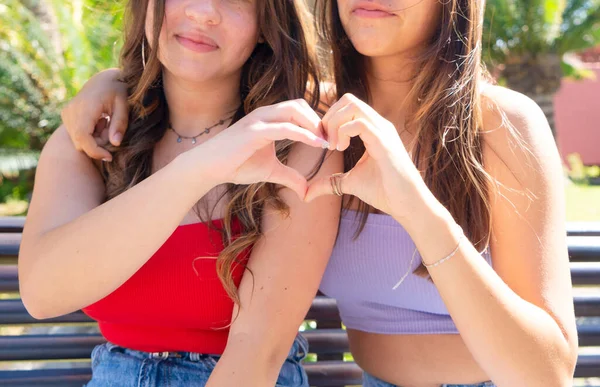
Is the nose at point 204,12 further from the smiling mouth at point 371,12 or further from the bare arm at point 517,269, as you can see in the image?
the bare arm at point 517,269

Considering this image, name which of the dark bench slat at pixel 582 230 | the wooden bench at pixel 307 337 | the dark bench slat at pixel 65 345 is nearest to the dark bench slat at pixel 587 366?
the wooden bench at pixel 307 337

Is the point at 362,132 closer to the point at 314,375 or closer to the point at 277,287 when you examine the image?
the point at 277,287

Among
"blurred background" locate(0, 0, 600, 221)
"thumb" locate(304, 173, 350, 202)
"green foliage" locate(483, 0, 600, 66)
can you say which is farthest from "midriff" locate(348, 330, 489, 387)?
"green foliage" locate(483, 0, 600, 66)

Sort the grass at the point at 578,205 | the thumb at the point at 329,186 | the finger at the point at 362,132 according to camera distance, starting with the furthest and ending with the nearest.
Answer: the grass at the point at 578,205 → the thumb at the point at 329,186 → the finger at the point at 362,132

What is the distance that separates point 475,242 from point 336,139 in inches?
25.2

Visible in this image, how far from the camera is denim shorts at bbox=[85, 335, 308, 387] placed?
2.18m

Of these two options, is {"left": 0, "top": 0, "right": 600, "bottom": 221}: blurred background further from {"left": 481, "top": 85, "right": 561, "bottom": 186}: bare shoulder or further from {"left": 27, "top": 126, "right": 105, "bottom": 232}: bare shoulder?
{"left": 481, "top": 85, "right": 561, "bottom": 186}: bare shoulder

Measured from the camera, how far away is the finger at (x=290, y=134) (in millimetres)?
1659

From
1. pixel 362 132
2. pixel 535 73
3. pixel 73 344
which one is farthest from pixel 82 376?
pixel 535 73

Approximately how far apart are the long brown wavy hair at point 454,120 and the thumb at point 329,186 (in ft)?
1.25

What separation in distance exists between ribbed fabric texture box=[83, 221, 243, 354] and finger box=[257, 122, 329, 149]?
591mm

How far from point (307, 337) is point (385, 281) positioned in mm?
491

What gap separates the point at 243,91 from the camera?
2.45m

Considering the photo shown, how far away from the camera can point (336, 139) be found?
1.69m
